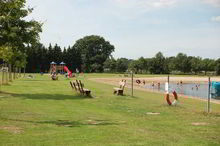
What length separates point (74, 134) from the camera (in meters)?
9.82

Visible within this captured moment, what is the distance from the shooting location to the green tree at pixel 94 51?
441 feet

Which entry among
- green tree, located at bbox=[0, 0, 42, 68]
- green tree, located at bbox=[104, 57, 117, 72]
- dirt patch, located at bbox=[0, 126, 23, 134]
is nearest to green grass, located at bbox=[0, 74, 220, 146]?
dirt patch, located at bbox=[0, 126, 23, 134]

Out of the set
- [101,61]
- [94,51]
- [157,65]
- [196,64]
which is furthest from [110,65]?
[196,64]

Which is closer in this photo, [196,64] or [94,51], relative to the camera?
[196,64]

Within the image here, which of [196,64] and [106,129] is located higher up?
[196,64]

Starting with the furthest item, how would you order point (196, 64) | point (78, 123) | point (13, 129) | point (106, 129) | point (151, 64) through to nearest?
point (196, 64), point (151, 64), point (78, 123), point (106, 129), point (13, 129)

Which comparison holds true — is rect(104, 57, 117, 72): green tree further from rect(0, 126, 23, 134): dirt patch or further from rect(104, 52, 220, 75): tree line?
rect(0, 126, 23, 134): dirt patch

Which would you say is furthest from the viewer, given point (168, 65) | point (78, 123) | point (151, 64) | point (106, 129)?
point (168, 65)

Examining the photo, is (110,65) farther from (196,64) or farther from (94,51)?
(196,64)

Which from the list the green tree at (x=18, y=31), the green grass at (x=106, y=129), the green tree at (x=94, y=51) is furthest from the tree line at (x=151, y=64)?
the green grass at (x=106, y=129)

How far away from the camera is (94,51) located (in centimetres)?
14388

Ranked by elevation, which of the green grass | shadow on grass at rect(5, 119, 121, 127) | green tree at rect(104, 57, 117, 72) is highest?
green tree at rect(104, 57, 117, 72)

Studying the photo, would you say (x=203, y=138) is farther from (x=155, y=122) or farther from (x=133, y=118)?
(x=133, y=118)

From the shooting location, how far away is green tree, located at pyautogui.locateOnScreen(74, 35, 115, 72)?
441ft
